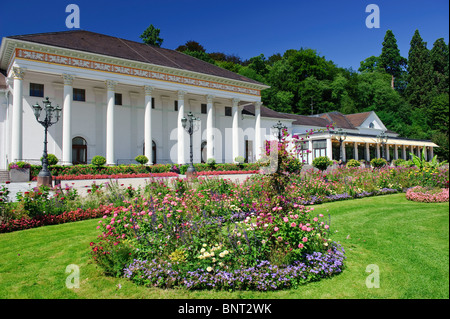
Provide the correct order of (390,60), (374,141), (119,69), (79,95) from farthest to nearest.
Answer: (390,60) → (374,141) → (79,95) → (119,69)

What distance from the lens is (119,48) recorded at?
29109 mm

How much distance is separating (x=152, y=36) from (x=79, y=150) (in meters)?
36.7

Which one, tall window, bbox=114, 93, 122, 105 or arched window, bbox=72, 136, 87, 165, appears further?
tall window, bbox=114, 93, 122, 105

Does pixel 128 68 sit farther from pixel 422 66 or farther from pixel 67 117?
pixel 422 66

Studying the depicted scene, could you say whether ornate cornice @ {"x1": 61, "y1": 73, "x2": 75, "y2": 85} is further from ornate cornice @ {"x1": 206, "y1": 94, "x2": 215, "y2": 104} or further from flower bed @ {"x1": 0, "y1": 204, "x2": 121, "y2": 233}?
flower bed @ {"x1": 0, "y1": 204, "x2": 121, "y2": 233}

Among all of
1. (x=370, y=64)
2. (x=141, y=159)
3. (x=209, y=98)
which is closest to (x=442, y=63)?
(x=141, y=159)

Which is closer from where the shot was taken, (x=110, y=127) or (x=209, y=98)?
(x=110, y=127)

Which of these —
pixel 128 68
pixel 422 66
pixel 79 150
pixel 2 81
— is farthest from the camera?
pixel 79 150

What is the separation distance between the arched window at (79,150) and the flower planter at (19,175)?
25.4 ft

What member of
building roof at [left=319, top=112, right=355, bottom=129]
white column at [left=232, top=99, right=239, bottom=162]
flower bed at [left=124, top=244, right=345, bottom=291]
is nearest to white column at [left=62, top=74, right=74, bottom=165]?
white column at [left=232, top=99, right=239, bottom=162]

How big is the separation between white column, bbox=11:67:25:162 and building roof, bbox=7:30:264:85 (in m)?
2.77

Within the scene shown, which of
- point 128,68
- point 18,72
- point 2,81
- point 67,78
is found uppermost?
point 128,68

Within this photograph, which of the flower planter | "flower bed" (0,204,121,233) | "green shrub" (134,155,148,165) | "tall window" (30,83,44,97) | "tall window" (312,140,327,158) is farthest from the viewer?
"tall window" (312,140,327,158)

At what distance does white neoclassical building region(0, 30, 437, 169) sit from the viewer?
77.0 ft
